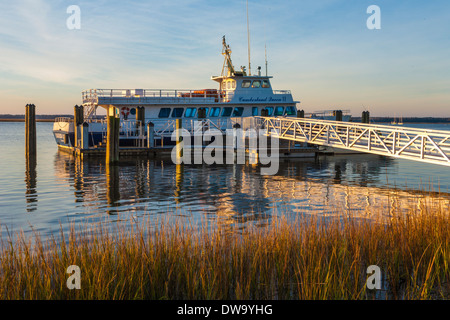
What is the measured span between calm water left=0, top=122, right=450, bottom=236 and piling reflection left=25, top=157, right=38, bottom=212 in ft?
0.10

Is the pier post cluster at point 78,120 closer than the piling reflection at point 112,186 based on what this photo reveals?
No

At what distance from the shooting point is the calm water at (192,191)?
1134cm

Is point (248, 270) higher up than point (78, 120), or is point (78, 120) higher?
point (78, 120)

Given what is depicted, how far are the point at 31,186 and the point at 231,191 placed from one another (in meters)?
7.92

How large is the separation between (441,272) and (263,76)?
2813cm

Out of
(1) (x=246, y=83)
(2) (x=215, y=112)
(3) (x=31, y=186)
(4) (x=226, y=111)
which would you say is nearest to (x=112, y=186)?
(3) (x=31, y=186)

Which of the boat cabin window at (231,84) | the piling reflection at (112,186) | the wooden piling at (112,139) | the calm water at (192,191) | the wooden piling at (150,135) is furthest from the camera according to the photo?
the boat cabin window at (231,84)

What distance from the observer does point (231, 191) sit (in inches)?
613

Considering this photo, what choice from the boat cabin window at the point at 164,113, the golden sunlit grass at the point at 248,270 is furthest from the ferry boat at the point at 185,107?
the golden sunlit grass at the point at 248,270

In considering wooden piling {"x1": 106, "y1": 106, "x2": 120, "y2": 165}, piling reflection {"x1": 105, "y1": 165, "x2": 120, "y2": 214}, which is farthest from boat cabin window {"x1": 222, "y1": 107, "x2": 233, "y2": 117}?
piling reflection {"x1": 105, "y1": 165, "x2": 120, "y2": 214}

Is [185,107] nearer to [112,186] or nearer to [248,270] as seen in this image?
[112,186]

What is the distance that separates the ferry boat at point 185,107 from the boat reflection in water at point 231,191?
14.4ft

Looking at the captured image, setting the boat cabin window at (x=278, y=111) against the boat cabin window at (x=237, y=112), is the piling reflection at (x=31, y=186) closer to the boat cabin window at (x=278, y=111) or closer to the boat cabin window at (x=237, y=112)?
the boat cabin window at (x=237, y=112)
